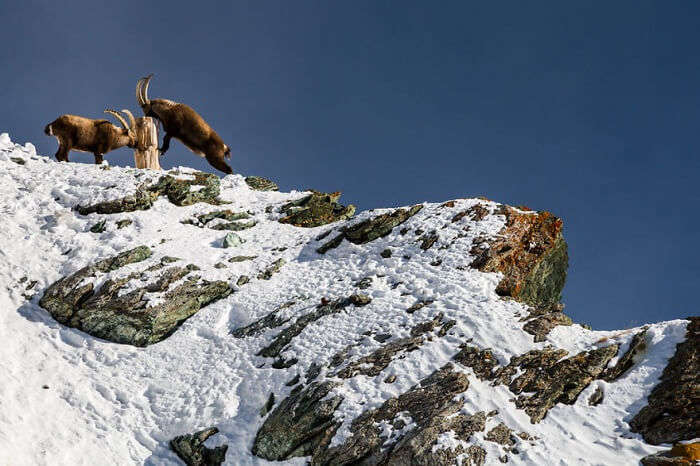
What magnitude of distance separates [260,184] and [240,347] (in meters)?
11.3

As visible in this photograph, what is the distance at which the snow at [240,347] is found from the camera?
852 cm

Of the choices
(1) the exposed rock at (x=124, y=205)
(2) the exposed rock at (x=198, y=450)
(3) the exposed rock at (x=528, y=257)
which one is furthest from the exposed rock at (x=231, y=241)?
(2) the exposed rock at (x=198, y=450)

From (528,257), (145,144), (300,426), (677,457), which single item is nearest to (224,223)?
(145,144)

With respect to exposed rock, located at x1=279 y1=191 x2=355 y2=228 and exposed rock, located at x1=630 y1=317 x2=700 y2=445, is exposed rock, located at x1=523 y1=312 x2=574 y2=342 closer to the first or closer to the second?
exposed rock, located at x1=630 y1=317 x2=700 y2=445

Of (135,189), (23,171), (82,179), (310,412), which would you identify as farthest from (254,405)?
(23,171)

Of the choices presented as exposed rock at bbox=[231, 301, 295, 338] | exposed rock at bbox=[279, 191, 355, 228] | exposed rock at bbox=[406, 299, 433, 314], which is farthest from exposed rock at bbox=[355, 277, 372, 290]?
exposed rock at bbox=[279, 191, 355, 228]

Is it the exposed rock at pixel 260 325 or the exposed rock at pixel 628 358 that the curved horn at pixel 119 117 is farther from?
the exposed rock at pixel 628 358

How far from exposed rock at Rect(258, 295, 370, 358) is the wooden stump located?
1375 centimetres

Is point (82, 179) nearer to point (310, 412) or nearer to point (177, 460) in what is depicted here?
point (177, 460)

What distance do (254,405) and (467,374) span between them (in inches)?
158

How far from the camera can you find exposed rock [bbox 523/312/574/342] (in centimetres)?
998

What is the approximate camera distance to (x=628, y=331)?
10.1 meters

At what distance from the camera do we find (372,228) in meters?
15.8

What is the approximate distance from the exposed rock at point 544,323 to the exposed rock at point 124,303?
25.3ft
